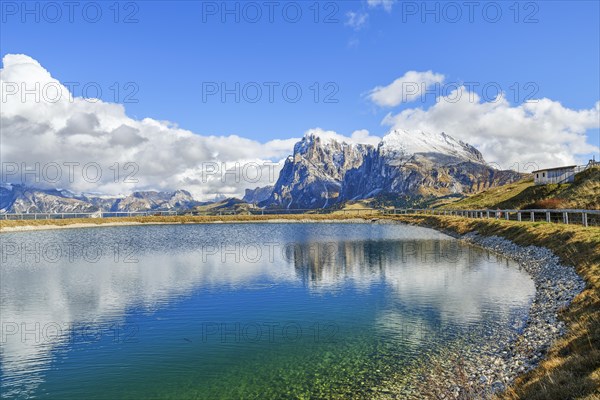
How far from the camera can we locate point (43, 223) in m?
176

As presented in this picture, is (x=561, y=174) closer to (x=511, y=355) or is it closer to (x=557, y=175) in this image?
(x=557, y=175)

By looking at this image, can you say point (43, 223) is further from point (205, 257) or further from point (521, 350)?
point (521, 350)

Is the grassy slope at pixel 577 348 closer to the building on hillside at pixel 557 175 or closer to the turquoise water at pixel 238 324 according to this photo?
the turquoise water at pixel 238 324

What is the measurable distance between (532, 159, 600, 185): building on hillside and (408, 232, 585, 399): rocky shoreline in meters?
87.9

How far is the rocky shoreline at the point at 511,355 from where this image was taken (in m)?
17.9

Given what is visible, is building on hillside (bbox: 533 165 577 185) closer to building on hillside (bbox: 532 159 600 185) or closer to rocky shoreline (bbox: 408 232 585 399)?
building on hillside (bbox: 532 159 600 185)

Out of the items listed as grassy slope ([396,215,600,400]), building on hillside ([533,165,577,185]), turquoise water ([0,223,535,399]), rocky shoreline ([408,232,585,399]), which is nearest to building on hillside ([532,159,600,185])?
building on hillside ([533,165,577,185])

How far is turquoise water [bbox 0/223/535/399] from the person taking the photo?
1992cm

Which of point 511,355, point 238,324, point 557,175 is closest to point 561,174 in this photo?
point 557,175

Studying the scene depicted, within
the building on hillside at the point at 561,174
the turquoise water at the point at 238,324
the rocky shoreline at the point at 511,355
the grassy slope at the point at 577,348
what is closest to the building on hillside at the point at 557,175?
the building on hillside at the point at 561,174

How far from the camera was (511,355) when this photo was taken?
21016 mm

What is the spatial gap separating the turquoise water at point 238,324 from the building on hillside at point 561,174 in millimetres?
71033

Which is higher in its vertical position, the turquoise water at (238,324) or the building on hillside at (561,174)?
the building on hillside at (561,174)

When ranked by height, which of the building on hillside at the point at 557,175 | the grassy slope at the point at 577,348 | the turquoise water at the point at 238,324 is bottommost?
the turquoise water at the point at 238,324
